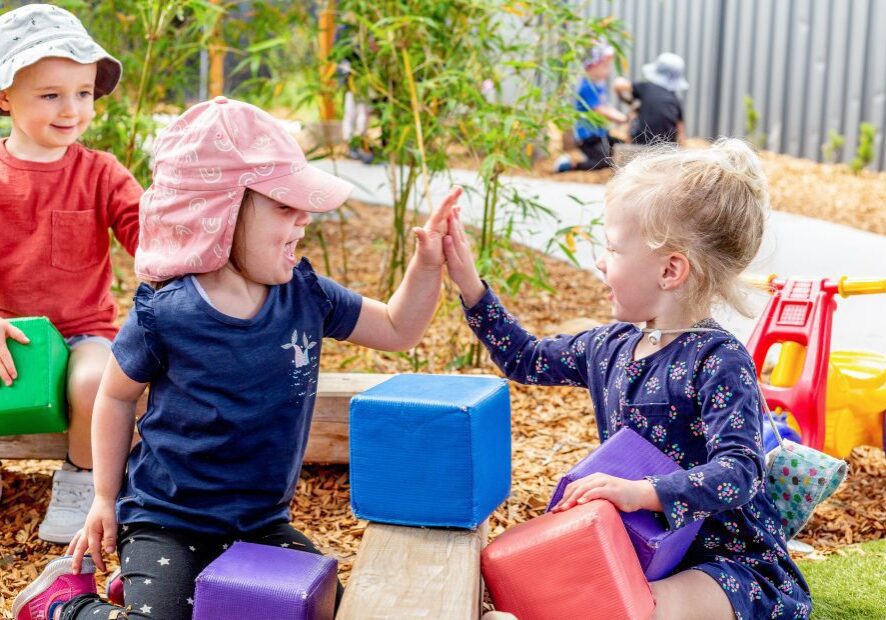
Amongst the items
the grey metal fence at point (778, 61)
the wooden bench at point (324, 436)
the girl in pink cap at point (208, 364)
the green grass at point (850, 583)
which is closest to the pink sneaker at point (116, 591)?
the girl in pink cap at point (208, 364)

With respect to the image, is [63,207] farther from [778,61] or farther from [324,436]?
[778,61]

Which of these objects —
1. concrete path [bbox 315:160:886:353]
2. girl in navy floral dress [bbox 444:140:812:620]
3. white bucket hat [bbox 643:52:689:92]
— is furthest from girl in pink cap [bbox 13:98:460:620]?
white bucket hat [bbox 643:52:689:92]

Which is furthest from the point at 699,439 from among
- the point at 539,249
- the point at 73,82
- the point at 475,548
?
the point at 539,249

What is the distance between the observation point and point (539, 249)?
608 centimetres

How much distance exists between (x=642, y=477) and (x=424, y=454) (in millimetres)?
410

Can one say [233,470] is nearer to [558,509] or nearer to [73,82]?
[558,509]

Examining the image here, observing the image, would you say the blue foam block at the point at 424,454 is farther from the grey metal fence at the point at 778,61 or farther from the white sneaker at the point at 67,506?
the grey metal fence at the point at 778,61

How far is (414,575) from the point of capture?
1854 millimetres

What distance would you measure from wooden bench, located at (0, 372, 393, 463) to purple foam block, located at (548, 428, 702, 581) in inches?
38.3

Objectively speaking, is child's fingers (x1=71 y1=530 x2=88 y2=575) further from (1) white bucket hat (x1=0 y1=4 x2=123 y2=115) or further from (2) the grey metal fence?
(2) the grey metal fence

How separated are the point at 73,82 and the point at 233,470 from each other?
1.23 meters

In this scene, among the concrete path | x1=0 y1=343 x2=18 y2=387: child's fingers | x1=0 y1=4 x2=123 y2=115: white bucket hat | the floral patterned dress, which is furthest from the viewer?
the concrete path

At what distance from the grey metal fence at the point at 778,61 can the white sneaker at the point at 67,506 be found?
624cm

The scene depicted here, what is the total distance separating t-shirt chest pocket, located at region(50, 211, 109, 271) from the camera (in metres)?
2.79
